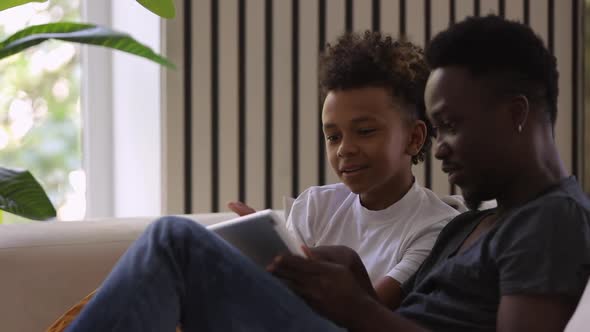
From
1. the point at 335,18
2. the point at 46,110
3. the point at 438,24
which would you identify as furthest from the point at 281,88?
the point at 46,110

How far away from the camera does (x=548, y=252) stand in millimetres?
1142

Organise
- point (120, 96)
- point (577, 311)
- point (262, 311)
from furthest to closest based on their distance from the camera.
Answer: point (120, 96) < point (262, 311) < point (577, 311)

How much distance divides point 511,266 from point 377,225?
498 mm

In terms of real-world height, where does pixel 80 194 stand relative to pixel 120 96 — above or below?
below

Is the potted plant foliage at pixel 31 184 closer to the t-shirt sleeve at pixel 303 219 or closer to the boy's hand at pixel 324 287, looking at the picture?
the t-shirt sleeve at pixel 303 219

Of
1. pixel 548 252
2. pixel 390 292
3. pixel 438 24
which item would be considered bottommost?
pixel 390 292

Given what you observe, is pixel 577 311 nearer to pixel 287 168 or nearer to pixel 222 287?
pixel 222 287

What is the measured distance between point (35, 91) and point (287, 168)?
859 mm

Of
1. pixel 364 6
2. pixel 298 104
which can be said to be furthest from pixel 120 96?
pixel 364 6

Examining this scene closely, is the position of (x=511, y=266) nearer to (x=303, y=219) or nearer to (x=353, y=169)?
(x=353, y=169)

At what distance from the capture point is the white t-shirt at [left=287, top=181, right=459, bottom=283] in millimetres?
1555

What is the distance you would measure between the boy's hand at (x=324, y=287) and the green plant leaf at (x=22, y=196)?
25.1 inches

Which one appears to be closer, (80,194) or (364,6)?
(364,6)

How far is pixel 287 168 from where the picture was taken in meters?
2.75
